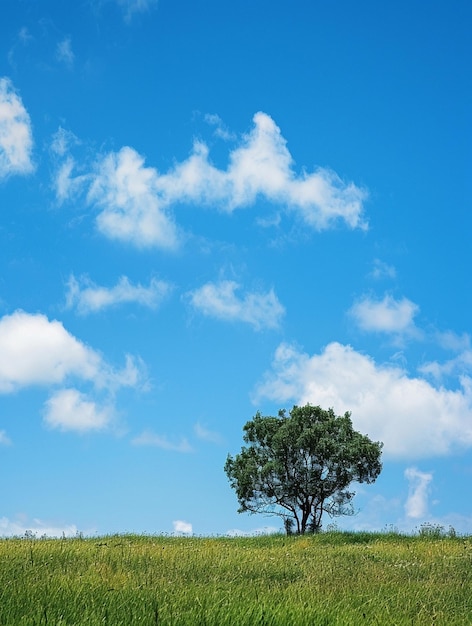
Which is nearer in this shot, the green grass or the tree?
the green grass

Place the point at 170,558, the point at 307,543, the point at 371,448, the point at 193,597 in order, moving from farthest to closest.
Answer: the point at 371,448, the point at 307,543, the point at 170,558, the point at 193,597

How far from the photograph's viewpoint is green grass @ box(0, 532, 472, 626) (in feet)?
23.5

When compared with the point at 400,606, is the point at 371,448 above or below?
above

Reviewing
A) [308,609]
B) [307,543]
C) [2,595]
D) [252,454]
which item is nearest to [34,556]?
[2,595]

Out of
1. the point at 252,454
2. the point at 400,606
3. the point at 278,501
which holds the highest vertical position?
the point at 252,454

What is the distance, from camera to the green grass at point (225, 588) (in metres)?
7.16

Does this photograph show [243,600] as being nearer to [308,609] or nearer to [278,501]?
[308,609]

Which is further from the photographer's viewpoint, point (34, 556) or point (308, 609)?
point (34, 556)

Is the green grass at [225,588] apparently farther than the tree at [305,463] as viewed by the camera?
No

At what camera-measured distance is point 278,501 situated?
3644 cm

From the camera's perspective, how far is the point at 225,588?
9.80 metres

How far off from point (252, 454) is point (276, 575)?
24.7m

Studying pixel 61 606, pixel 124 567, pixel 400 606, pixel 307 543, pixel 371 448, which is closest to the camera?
pixel 61 606

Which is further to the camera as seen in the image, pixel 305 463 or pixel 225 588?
pixel 305 463
